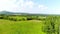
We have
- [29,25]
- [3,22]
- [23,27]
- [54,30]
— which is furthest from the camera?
[29,25]

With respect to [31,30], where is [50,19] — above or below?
above

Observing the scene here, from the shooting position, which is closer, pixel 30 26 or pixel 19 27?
pixel 19 27

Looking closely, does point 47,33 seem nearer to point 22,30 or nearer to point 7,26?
point 22,30

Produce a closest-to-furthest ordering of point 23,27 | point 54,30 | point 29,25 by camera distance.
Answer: point 54,30 → point 23,27 → point 29,25

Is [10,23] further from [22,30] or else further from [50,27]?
[50,27]

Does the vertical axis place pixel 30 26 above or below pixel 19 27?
below

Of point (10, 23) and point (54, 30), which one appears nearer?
point (54, 30)

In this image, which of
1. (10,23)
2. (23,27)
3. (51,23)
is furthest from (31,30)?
(51,23)

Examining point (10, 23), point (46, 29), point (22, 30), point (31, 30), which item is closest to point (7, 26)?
point (10, 23)

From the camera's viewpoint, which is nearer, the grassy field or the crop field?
the crop field

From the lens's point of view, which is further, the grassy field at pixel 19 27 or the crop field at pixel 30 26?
the grassy field at pixel 19 27
